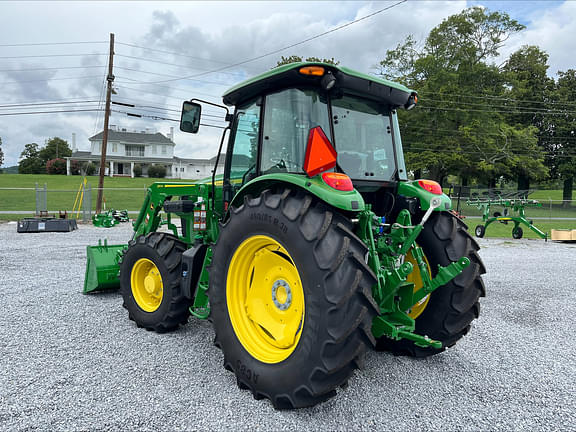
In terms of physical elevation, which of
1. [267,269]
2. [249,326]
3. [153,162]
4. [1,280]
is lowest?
[1,280]

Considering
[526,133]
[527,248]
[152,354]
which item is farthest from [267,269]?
[526,133]

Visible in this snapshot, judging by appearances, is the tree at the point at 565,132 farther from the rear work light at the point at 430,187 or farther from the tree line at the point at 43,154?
the tree line at the point at 43,154

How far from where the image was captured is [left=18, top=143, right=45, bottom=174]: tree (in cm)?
6009

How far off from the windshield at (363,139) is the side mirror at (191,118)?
152cm

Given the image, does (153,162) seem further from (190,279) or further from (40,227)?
(190,279)

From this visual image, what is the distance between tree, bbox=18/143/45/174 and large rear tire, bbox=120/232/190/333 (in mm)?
66467

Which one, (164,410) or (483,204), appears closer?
(164,410)

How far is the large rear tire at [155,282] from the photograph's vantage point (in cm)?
395

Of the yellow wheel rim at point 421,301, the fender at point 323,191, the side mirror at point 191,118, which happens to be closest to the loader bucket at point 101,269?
the side mirror at point 191,118

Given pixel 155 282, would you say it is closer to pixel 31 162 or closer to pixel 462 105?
pixel 462 105

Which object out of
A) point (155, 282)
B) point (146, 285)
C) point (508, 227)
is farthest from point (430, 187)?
point (508, 227)

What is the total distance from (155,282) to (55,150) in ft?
254

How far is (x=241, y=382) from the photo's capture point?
9.39 feet

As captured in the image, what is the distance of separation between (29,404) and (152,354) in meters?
1.03
